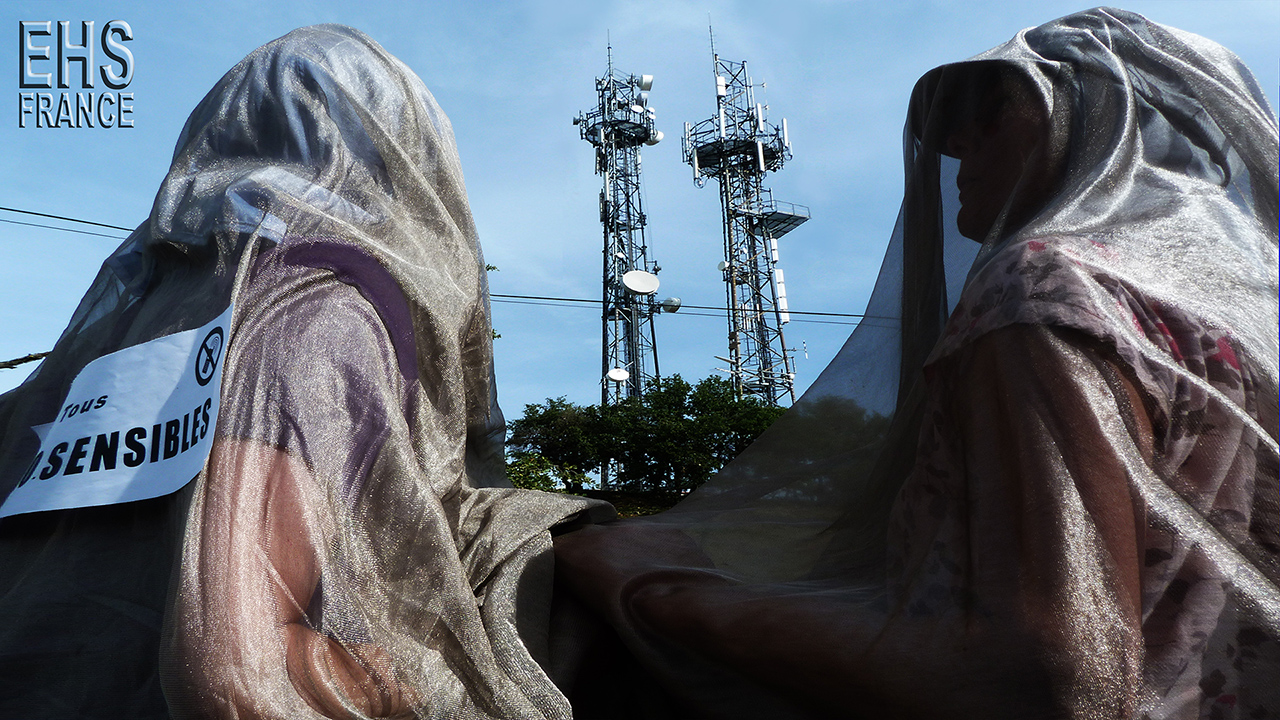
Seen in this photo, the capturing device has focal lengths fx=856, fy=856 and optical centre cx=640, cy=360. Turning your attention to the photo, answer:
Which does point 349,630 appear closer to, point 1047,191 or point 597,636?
point 597,636

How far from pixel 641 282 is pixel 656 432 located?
367 cm

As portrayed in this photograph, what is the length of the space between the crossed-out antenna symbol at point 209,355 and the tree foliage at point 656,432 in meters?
13.1

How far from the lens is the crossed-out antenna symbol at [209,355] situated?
5.01ft

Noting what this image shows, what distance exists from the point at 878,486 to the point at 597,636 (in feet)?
2.24

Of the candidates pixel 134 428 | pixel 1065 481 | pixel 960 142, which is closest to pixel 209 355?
pixel 134 428

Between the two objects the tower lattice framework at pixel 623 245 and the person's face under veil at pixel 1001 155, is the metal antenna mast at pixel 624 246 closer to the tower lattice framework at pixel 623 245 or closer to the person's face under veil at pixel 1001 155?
the tower lattice framework at pixel 623 245

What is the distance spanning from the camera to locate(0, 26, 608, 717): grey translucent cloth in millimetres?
1347

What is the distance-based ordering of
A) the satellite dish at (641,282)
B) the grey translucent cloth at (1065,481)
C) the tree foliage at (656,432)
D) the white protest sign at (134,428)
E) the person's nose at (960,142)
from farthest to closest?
the satellite dish at (641,282), the tree foliage at (656,432), the person's nose at (960,142), the white protest sign at (134,428), the grey translucent cloth at (1065,481)

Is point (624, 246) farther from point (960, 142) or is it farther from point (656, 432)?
point (960, 142)

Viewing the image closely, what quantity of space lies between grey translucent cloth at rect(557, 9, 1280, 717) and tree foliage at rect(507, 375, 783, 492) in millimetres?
13032

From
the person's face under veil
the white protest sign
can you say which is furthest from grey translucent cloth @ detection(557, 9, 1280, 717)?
the white protest sign

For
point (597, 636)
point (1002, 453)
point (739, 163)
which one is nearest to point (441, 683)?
point (597, 636)

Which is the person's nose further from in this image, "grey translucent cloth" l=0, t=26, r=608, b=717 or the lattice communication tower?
the lattice communication tower

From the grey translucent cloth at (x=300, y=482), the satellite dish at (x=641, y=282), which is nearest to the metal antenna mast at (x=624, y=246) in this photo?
the satellite dish at (x=641, y=282)
